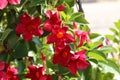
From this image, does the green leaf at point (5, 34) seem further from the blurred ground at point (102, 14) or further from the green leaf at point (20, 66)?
the blurred ground at point (102, 14)

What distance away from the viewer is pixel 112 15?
33.4 ft

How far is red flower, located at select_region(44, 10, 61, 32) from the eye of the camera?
1.41 metres

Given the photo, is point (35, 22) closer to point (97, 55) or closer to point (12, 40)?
point (12, 40)

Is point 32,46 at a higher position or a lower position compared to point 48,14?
lower

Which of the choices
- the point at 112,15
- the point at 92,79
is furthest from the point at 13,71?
the point at 112,15

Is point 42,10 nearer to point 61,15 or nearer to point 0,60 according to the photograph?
point 61,15

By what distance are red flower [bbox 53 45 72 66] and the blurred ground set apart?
23.1ft

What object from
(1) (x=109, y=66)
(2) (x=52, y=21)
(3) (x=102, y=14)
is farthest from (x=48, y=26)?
(3) (x=102, y=14)

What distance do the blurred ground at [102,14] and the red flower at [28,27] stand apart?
7040 mm

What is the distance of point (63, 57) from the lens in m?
1.41

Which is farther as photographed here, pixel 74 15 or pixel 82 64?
pixel 74 15

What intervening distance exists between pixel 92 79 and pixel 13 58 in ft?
1.00

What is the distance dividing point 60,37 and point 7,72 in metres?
0.21

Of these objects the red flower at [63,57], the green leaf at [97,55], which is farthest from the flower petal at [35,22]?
the green leaf at [97,55]
